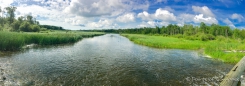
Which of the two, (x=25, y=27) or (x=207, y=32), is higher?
(x=25, y=27)

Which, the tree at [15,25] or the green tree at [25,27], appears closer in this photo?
the tree at [15,25]

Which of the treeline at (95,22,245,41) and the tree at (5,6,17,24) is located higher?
the tree at (5,6,17,24)

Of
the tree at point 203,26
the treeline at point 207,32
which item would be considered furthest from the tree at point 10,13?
the tree at point 203,26

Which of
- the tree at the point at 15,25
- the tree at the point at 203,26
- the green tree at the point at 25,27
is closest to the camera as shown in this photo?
the tree at the point at 15,25

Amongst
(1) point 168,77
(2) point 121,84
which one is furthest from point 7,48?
(1) point 168,77

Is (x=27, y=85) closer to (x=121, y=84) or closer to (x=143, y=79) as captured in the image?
(x=121, y=84)

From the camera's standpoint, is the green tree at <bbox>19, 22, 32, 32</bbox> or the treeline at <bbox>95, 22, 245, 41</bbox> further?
the green tree at <bbox>19, 22, 32, 32</bbox>

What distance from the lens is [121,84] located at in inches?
492

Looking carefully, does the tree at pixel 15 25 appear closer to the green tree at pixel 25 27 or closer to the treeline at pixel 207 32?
the green tree at pixel 25 27

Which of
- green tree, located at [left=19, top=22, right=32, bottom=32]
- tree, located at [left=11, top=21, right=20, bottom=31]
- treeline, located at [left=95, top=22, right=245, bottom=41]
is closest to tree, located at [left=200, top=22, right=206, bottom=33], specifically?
treeline, located at [left=95, top=22, right=245, bottom=41]

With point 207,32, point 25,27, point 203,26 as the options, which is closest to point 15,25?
point 25,27

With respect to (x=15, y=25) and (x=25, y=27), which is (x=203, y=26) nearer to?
(x=25, y=27)

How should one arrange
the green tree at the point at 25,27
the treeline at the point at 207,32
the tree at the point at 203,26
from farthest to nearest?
1. the tree at the point at 203,26
2. the green tree at the point at 25,27
3. the treeline at the point at 207,32

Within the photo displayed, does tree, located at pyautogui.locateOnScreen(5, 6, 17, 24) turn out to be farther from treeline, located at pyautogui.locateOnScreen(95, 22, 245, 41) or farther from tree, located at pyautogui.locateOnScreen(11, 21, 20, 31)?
treeline, located at pyautogui.locateOnScreen(95, 22, 245, 41)
